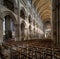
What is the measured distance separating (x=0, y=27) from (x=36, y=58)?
1009 centimetres

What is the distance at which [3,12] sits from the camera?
15375mm

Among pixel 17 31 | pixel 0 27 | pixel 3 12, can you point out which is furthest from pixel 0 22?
pixel 17 31

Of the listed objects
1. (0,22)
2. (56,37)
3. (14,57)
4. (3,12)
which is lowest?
(14,57)

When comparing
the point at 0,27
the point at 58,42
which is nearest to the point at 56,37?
the point at 58,42

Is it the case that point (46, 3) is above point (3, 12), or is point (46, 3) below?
above

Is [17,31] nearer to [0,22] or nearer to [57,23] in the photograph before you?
[0,22]

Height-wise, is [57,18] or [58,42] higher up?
[57,18]

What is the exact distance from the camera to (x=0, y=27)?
1437cm

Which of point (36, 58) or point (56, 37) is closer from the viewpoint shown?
point (36, 58)

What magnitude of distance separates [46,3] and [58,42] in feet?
96.1

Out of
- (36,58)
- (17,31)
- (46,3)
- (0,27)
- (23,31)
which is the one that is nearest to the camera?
(36,58)

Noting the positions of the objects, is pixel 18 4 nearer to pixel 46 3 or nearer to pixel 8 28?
pixel 8 28

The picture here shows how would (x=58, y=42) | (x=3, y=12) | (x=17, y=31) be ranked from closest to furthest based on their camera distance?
1. (x=58, y=42)
2. (x=3, y=12)
3. (x=17, y=31)

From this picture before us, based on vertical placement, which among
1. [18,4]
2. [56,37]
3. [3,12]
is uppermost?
[18,4]
